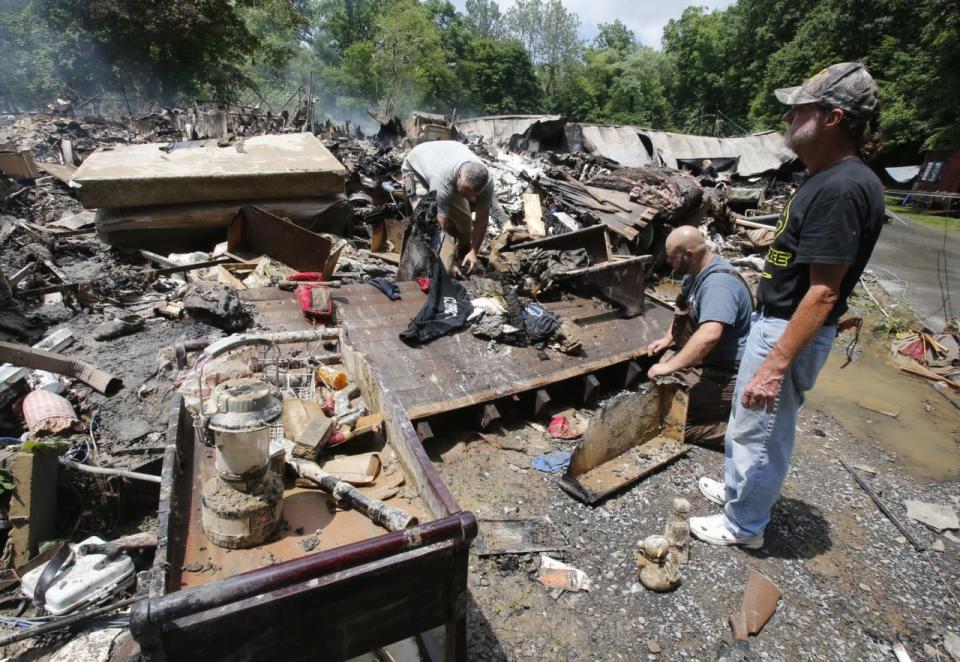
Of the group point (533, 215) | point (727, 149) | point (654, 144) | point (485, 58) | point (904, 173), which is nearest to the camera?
point (533, 215)

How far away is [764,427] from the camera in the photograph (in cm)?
241

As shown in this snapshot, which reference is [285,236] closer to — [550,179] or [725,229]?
[550,179]

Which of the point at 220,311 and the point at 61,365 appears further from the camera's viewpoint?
the point at 220,311

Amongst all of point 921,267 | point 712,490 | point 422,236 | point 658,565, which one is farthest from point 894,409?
point 921,267

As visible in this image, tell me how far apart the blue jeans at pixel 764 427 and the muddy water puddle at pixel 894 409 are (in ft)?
7.69

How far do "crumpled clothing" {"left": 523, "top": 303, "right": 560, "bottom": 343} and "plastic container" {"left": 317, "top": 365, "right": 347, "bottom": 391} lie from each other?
224 centimetres

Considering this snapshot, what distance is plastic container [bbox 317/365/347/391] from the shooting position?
91.2 inches

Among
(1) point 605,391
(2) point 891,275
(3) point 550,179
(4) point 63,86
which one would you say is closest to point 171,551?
(1) point 605,391

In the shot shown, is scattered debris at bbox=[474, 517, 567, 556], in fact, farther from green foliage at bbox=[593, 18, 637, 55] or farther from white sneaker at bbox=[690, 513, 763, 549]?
green foliage at bbox=[593, 18, 637, 55]

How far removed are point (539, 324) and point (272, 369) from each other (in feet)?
8.41

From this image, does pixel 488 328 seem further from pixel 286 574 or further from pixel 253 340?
pixel 286 574

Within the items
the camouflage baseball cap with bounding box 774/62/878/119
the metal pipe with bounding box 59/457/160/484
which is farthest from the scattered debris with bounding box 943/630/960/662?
the metal pipe with bounding box 59/457/160/484

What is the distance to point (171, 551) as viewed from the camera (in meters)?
1.36

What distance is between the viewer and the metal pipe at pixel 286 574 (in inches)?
40.3
